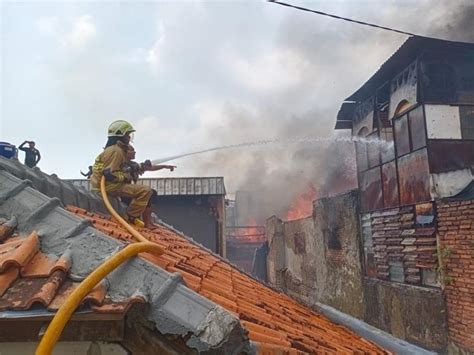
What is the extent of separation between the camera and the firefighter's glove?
472 centimetres

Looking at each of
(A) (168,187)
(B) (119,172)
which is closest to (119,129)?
(B) (119,172)

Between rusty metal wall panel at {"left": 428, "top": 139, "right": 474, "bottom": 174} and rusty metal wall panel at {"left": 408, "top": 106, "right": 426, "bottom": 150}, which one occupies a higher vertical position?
rusty metal wall panel at {"left": 408, "top": 106, "right": 426, "bottom": 150}

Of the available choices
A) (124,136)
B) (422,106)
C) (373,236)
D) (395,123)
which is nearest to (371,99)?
(395,123)

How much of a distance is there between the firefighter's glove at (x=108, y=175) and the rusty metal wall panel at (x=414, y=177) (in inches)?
322

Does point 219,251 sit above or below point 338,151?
below

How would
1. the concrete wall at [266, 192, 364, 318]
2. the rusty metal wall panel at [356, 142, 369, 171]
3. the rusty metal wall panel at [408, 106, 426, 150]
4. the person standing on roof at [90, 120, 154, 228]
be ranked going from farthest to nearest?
1. the rusty metal wall panel at [356, 142, 369, 171]
2. the concrete wall at [266, 192, 364, 318]
3. the rusty metal wall panel at [408, 106, 426, 150]
4. the person standing on roof at [90, 120, 154, 228]

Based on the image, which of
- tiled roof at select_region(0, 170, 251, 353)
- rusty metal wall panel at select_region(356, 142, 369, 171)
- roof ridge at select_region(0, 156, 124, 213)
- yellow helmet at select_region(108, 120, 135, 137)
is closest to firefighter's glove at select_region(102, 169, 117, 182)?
roof ridge at select_region(0, 156, 124, 213)

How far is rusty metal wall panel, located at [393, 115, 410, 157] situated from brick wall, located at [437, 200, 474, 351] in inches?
94.3

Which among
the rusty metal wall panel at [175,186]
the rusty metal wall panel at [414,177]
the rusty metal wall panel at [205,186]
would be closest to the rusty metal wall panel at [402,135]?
the rusty metal wall panel at [414,177]

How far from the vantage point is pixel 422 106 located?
10.3 metres

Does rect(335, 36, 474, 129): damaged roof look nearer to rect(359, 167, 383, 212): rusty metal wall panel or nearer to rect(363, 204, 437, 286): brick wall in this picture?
rect(359, 167, 383, 212): rusty metal wall panel

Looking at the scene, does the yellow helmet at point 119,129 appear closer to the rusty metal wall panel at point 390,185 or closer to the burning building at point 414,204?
the burning building at point 414,204

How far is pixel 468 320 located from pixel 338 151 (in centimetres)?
2009

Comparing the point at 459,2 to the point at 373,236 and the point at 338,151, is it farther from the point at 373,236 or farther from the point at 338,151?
the point at 338,151
